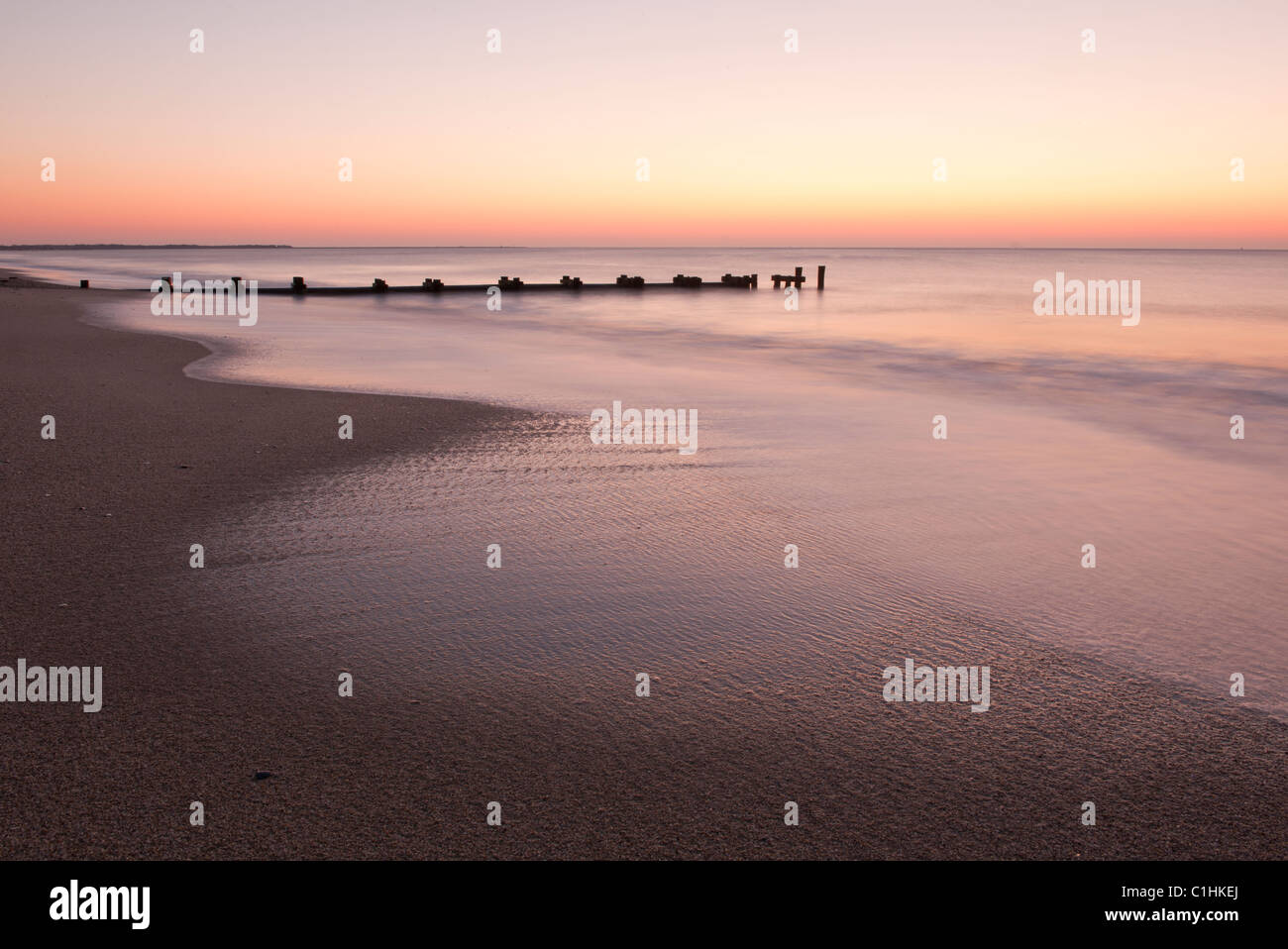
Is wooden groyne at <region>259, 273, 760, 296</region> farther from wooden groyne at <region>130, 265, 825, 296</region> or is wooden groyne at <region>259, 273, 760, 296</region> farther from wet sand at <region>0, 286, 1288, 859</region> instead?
wet sand at <region>0, 286, 1288, 859</region>

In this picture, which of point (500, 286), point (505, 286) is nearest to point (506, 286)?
point (505, 286)

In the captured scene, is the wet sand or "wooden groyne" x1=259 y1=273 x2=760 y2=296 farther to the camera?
"wooden groyne" x1=259 y1=273 x2=760 y2=296

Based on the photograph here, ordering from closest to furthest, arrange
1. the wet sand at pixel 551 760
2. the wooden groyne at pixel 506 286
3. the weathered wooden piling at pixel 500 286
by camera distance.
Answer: the wet sand at pixel 551 760, the wooden groyne at pixel 506 286, the weathered wooden piling at pixel 500 286

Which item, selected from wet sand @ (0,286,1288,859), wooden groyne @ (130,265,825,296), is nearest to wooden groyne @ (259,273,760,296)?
wooden groyne @ (130,265,825,296)

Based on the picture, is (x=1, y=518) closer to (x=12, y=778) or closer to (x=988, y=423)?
(x=12, y=778)

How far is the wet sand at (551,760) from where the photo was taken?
11.5 feet

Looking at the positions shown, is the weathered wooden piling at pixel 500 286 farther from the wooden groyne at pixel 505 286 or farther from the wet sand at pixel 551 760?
the wet sand at pixel 551 760

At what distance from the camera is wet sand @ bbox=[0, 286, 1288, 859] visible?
351 centimetres

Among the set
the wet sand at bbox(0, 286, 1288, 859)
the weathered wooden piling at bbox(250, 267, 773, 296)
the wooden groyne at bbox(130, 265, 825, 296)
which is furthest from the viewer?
the weathered wooden piling at bbox(250, 267, 773, 296)

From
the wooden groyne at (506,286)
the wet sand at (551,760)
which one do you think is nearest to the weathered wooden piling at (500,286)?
the wooden groyne at (506,286)

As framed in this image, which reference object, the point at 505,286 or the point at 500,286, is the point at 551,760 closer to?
the point at 505,286

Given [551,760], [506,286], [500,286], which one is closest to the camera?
[551,760]

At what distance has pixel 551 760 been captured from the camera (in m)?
4.06

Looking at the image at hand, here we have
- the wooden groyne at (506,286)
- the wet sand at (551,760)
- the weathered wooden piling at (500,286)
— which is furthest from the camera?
the weathered wooden piling at (500,286)
